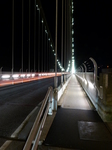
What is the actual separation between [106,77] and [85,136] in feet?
5.99

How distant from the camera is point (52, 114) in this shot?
458 centimetres

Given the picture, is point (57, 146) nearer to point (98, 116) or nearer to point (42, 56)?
point (98, 116)

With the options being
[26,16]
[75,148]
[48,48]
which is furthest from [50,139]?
[48,48]

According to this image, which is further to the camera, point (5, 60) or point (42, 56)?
point (42, 56)

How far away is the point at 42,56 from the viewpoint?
5381cm

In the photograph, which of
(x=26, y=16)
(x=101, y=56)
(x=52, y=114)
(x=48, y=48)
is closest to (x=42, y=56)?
(x=48, y=48)

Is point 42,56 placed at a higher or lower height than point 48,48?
lower

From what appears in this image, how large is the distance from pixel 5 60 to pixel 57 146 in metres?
48.0

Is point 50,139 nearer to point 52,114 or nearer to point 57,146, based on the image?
point 57,146

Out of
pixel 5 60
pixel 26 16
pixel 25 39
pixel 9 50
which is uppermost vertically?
pixel 26 16

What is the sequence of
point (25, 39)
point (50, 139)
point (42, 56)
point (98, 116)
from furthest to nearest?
point (42, 56) → point (25, 39) → point (98, 116) → point (50, 139)

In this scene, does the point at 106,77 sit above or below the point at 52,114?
above

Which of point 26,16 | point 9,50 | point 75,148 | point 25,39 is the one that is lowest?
point 75,148

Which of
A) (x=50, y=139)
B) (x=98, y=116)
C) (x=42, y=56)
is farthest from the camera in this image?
(x=42, y=56)
